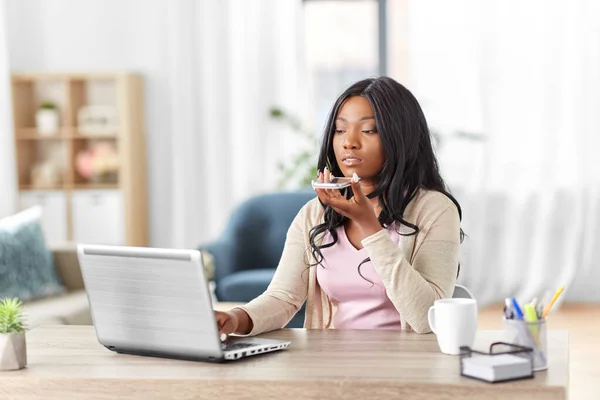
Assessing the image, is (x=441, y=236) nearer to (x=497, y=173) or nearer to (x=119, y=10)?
(x=497, y=173)

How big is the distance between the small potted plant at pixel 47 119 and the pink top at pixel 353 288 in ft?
13.3

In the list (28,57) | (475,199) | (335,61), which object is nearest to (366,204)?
(475,199)

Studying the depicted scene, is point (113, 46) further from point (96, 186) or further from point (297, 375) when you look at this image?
point (297, 375)

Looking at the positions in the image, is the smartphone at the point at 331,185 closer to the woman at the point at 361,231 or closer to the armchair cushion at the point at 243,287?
the woman at the point at 361,231

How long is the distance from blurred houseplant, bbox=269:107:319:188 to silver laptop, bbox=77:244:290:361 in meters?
3.87

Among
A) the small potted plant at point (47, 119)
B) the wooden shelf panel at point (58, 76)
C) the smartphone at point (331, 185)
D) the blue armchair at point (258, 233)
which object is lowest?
the blue armchair at point (258, 233)

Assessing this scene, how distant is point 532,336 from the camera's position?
1713 mm

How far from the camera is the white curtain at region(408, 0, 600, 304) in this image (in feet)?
18.5

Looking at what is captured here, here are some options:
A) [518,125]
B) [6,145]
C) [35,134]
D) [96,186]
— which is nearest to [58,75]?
[35,134]

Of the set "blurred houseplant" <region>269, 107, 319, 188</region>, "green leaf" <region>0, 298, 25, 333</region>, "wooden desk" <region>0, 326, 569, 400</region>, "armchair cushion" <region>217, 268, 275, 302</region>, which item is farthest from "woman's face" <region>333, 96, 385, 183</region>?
Result: "blurred houseplant" <region>269, 107, 319, 188</region>

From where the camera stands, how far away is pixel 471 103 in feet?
18.9

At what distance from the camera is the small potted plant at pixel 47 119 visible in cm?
596

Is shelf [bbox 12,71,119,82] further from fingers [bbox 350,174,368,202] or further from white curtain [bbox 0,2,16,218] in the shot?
fingers [bbox 350,174,368,202]

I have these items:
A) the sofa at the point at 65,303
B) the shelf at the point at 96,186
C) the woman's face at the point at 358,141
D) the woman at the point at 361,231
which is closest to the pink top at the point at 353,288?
the woman at the point at 361,231
